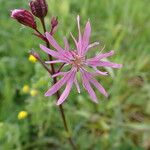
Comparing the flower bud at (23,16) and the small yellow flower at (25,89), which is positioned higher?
the flower bud at (23,16)

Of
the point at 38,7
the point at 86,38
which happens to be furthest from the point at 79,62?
the point at 38,7

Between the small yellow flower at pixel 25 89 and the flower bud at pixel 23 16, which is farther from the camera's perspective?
the small yellow flower at pixel 25 89

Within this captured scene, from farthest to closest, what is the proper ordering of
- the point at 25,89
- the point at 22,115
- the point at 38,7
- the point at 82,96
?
Answer: the point at 82,96 < the point at 25,89 < the point at 22,115 < the point at 38,7

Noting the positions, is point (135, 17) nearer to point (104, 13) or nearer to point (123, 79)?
point (104, 13)

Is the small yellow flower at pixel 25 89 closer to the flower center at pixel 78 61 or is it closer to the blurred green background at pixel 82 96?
the blurred green background at pixel 82 96

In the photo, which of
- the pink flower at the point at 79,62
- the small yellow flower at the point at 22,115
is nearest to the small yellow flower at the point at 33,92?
the small yellow flower at the point at 22,115

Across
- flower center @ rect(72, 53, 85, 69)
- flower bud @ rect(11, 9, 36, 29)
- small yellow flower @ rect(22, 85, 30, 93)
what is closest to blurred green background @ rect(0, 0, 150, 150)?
small yellow flower @ rect(22, 85, 30, 93)

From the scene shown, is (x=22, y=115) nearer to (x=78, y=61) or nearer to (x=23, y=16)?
(x=78, y=61)
